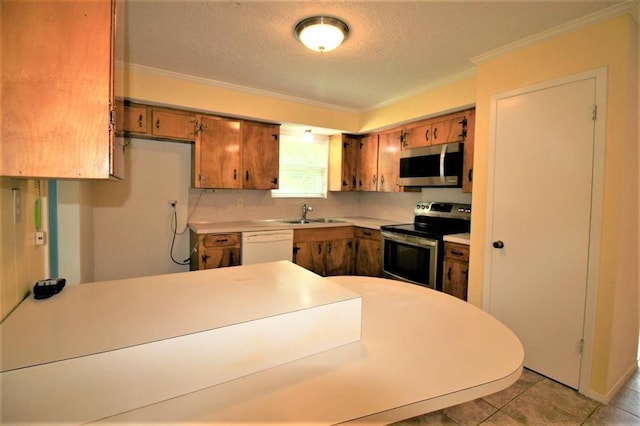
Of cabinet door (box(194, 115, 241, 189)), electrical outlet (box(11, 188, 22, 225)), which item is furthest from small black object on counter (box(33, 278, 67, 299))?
cabinet door (box(194, 115, 241, 189))

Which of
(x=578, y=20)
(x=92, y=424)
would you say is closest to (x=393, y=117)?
(x=578, y=20)

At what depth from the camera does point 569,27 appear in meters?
2.02

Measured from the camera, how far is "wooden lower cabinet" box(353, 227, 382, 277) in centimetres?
386

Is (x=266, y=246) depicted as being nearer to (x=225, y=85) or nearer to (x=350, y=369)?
(x=225, y=85)

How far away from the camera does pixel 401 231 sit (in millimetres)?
3369

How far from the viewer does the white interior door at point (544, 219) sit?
2.02 m

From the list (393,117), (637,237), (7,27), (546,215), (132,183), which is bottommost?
(637,237)

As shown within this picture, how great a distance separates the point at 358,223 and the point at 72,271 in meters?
3.02

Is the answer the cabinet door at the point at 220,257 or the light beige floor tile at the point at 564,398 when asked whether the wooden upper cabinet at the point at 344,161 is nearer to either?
the cabinet door at the point at 220,257

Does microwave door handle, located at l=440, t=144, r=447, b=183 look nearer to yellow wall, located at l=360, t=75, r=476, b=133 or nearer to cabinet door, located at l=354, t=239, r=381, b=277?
yellow wall, located at l=360, t=75, r=476, b=133

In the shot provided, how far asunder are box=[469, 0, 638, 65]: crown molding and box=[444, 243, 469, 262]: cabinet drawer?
1567mm

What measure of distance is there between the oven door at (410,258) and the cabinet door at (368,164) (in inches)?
34.8

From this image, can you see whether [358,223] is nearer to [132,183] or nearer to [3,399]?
[132,183]

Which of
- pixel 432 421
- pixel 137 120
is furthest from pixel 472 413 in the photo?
pixel 137 120
